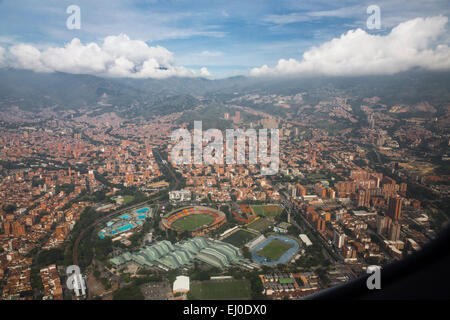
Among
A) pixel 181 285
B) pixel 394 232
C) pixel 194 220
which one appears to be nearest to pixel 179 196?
pixel 194 220

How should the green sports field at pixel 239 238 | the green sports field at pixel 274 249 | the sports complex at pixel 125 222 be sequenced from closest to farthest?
1. the green sports field at pixel 274 249
2. the green sports field at pixel 239 238
3. the sports complex at pixel 125 222

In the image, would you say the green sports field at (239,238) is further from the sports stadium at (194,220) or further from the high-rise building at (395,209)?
the high-rise building at (395,209)

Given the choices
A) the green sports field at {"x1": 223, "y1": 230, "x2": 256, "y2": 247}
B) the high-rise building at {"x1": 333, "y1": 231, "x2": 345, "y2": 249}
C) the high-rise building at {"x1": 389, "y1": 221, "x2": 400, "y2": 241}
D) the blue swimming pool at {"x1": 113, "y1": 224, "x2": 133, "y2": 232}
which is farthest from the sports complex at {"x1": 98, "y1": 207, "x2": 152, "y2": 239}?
the high-rise building at {"x1": 389, "y1": 221, "x2": 400, "y2": 241}

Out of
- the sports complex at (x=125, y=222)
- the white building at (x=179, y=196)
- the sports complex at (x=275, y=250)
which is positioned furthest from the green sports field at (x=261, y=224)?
the sports complex at (x=125, y=222)

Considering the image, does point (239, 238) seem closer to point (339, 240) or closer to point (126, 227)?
point (339, 240)

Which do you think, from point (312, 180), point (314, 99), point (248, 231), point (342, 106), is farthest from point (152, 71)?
point (248, 231)
